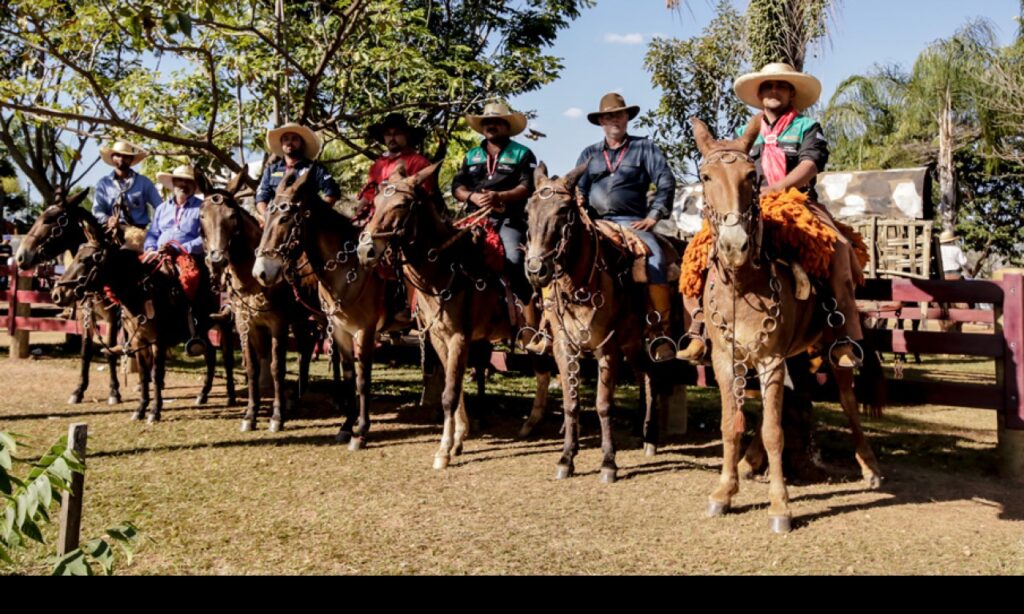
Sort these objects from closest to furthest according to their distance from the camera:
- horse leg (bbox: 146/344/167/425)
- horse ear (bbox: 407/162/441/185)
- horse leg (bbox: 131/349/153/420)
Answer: horse ear (bbox: 407/162/441/185)
horse leg (bbox: 146/344/167/425)
horse leg (bbox: 131/349/153/420)

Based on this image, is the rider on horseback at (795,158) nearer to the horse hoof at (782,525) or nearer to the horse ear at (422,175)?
the horse hoof at (782,525)

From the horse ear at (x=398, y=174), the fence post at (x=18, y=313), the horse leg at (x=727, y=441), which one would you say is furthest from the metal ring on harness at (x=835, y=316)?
the fence post at (x=18, y=313)

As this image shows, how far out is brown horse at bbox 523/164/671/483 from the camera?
6.64 metres

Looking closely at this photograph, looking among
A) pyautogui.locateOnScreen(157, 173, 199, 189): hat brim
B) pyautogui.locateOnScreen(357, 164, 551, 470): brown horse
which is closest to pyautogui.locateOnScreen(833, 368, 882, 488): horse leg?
pyautogui.locateOnScreen(357, 164, 551, 470): brown horse

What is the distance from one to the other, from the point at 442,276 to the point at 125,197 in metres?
6.00

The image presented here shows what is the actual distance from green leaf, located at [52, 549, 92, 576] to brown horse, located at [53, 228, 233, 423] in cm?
712

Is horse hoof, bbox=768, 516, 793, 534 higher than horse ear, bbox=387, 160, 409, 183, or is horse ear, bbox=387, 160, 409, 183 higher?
horse ear, bbox=387, 160, 409, 183

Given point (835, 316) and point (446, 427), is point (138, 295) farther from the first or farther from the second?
point (835, 316)

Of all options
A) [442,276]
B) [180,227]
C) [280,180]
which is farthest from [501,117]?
[180,227]

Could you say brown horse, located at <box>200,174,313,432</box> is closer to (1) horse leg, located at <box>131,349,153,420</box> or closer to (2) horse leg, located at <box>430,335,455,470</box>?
(1) horse leg, located at <box>131,349,153,420</box>

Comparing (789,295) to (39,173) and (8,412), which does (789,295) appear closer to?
(8,412)
